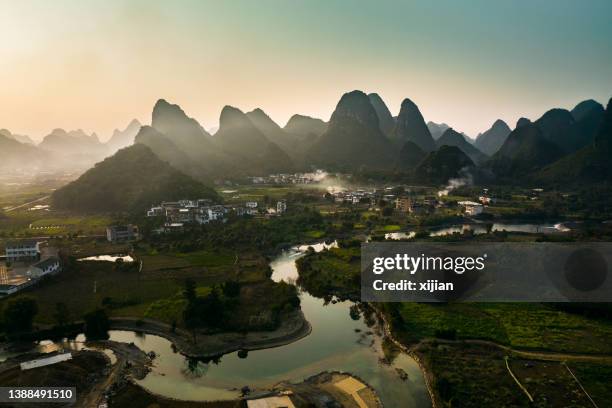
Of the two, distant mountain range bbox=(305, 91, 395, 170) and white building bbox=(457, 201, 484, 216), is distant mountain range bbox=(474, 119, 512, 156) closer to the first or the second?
distant mountain range bbox=(305, 91, 395, 170)

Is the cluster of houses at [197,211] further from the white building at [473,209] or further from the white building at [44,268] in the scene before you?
the white building at [473,209]

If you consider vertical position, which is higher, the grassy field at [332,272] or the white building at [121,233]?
the white building at [121,233]

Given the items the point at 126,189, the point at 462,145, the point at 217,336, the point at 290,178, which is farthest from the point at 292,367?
the point at 462,145

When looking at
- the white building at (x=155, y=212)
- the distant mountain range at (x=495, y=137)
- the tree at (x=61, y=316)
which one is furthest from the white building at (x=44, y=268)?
the distant mountain range at (x=495, y=137)

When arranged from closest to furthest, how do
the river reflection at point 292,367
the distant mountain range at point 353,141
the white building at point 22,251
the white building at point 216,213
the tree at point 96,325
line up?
the river reflection at point 292,367
the tree at point 96,325
the white building at point 22,251
the white building at point 216,213
the distant mountain range at point 353,141

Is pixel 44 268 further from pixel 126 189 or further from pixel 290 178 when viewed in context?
pixel 290 178

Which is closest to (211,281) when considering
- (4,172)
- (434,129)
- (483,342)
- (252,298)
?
(252,298)

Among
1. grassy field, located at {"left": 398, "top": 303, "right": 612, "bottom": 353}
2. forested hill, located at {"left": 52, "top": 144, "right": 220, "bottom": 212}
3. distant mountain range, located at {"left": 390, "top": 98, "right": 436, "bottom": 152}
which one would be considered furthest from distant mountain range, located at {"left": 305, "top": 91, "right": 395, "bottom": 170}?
grassy field, located at {"left": 398, "top": 303, "right": 612, "bottom": 353}

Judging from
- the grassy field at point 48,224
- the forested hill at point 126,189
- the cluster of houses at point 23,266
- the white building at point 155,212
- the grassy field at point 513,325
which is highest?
the forested hill at point 126,189

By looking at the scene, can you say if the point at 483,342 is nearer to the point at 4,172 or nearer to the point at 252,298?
the point at 252,298
